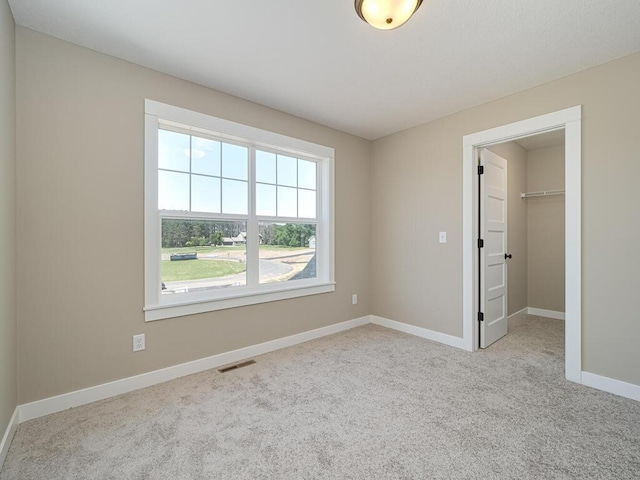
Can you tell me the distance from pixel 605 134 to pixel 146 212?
12.0 feet

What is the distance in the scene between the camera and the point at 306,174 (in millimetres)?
3676

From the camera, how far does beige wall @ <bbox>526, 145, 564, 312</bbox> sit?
14.5 ft

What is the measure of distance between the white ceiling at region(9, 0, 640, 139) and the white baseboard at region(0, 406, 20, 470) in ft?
8.04

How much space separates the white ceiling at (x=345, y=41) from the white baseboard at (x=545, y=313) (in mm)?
3415

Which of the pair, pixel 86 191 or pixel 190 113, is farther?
pixel 190 113

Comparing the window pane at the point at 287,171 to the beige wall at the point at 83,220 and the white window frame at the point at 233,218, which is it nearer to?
the white window frame at the point at 233,218

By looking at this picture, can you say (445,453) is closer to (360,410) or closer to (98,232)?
(360,410)

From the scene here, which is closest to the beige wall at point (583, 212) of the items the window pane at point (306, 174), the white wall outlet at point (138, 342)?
the window pane at point (306, 174)

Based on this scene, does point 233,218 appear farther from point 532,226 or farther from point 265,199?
point 532,226


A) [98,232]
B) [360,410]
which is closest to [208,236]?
[98,232]

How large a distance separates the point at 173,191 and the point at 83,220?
2.25 ft

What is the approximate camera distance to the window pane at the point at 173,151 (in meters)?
2.59

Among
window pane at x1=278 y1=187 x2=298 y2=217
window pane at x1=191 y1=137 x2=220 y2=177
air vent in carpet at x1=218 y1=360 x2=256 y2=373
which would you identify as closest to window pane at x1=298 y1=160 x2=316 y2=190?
window pane at x1=278 y1=187 x2=298 y2=217

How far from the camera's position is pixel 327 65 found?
7.90ft
